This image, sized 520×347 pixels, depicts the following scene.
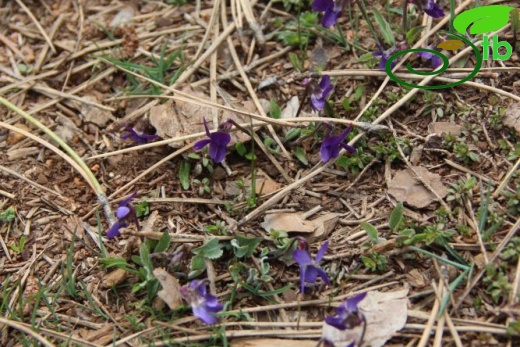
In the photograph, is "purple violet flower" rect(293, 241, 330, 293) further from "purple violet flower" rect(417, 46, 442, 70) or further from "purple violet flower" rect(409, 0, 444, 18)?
"purple violet flower" rect(409, 0, 444, 18)

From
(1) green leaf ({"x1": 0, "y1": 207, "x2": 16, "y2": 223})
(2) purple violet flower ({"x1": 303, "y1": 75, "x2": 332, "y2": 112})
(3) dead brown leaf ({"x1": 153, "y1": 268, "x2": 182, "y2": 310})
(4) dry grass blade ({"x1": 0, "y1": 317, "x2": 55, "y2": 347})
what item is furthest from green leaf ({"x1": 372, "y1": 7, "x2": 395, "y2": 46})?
(4) dry grass blade ({"x1": 0, "y1": 317, "x2": 55, "y2": 347})

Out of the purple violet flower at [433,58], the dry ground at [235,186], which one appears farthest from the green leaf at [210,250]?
the purple violet flower at [433,58]

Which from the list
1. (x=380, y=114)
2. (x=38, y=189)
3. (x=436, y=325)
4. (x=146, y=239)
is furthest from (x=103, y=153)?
(x=436, y=325)

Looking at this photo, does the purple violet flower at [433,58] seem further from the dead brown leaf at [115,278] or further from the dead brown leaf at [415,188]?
the dead brown leaf at [115,278]

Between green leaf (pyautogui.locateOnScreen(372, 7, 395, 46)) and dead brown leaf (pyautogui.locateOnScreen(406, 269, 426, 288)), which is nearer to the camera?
dead brown leaf (pyautogui.locateOnScreen(406, 269, 426, 288))

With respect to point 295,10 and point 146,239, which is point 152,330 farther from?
point 295,10

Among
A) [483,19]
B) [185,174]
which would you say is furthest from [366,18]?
[185,174]
